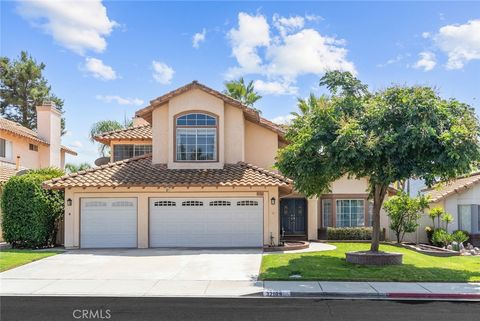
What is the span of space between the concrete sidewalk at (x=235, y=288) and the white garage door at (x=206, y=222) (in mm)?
8057

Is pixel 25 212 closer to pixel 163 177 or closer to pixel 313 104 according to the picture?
pixel 163 177

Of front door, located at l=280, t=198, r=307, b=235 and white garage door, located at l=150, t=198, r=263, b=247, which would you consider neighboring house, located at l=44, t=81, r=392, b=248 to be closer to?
white garage door, located at l=150, t=198, r=263, b=247

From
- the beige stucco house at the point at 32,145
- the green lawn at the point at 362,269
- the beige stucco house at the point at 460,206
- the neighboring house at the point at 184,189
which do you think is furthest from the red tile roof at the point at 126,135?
the beige stucco house at the point at 460,206

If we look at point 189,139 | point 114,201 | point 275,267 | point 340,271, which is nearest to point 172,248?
point 114,201

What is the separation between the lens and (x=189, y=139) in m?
23.3

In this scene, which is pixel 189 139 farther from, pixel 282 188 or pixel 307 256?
pixel 307 256

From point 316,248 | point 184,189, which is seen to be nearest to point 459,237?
point 316,248

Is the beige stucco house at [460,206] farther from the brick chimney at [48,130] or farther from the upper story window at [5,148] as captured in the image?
the brick chimney at [48,130]

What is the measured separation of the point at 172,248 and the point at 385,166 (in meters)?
10.8

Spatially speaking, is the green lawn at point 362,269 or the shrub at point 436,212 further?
the shrub at point 436,212

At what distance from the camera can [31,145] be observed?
3169 cm

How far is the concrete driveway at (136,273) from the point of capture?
12578 millimetres

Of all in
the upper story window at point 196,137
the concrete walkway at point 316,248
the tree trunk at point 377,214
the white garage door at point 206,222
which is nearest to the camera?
the tree trunk at point 377,214

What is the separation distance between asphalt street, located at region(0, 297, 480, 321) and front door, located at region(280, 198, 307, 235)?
1429 cm
